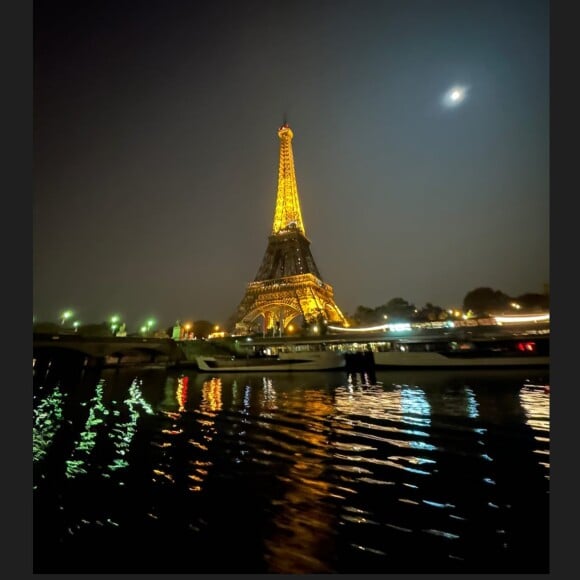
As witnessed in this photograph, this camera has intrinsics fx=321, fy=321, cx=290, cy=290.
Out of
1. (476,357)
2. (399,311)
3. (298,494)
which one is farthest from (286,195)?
(298,494)

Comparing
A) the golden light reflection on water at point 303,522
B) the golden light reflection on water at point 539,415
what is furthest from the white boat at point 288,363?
the golden light reflection on water at point 303,522

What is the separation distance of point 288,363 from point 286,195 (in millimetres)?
48269

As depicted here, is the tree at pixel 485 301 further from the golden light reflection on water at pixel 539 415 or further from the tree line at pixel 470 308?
the golden light reflection on water at pixel 539 415

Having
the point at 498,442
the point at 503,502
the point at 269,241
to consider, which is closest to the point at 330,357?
the point at 498,442

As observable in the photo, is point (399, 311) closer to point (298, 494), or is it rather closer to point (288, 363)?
point (288, 363)

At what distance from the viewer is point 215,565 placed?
3.77 metres

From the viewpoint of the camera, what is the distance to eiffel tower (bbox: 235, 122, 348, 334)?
6084 cm

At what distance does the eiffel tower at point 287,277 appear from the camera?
60.8m

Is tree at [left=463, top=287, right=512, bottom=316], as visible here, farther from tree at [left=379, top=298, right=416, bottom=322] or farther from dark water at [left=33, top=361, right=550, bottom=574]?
dark water at [left=33, top=361, right=550, bottom=574]

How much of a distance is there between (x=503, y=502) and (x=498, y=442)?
345 cm

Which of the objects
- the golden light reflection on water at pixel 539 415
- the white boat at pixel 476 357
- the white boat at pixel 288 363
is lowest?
the white boat at pixel 288 363

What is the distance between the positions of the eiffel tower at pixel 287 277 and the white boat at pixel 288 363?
24.0 meters

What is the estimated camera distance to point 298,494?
536cm

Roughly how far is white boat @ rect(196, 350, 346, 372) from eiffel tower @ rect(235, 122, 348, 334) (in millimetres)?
23979
